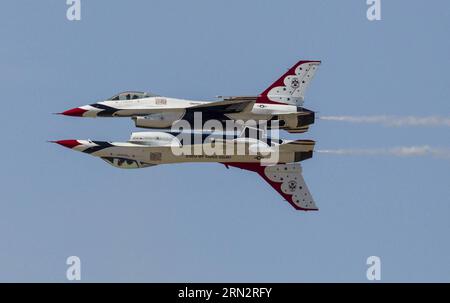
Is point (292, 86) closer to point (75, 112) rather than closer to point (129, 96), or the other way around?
point (129, 96)

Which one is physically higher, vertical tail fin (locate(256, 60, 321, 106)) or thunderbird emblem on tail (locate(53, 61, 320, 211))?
vertical tail fin (locate(256, 60, 321, 106))

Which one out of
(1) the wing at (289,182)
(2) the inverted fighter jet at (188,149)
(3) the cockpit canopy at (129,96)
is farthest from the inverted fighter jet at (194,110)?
(1) the wing at (289,182)

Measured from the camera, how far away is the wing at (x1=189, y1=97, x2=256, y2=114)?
65500mm

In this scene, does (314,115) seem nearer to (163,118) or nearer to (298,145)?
(298,145)

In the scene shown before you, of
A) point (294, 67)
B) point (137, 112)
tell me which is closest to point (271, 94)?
point (294, 67)

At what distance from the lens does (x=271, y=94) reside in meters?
67.6

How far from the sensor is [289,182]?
6881cm

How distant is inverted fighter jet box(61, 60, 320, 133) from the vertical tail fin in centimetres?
5

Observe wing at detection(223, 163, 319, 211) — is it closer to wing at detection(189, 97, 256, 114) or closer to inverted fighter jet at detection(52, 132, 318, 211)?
inverted fighter jet at detection(52, 132, 318, 211)

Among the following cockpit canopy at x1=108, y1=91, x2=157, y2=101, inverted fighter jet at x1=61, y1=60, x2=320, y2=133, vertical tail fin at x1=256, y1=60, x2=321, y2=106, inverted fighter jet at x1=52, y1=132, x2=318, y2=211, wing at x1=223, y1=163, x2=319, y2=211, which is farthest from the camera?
wing at x1=223, y1=163, x2=319, y2=211

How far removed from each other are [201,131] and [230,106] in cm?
190

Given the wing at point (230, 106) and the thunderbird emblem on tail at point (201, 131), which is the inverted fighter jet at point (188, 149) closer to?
the thunderbird emblem on tail at point (201, 131)

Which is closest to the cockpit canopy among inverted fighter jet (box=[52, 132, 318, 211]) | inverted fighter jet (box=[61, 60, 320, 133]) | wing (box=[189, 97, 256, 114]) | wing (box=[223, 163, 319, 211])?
inverted fighter jet (box=[61, 60, 320, 133])

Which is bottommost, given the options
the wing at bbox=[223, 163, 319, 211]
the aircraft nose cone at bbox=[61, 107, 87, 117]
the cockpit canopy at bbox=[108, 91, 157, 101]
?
the wing at bbox=[223, 163, 319, 211]
